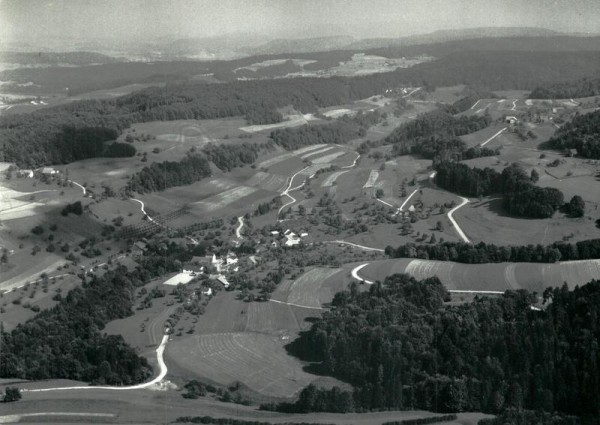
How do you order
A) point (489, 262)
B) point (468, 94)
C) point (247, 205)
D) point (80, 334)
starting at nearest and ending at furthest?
1. point (80, 334)
2. point (489, 262)
3. point (247, 205)
4. point (468, 94)

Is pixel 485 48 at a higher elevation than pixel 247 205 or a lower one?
higher

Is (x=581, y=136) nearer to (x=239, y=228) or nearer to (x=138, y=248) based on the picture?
(x=239, y=228)

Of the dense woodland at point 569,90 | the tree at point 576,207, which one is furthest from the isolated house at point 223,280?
the dense woodland at point 569,90

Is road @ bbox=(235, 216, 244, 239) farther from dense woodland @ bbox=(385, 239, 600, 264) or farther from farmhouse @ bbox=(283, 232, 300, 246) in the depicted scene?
dense woodland @ bbox=(385, 239, 600, 264)

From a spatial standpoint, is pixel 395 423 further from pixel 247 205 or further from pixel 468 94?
pixel 468 94

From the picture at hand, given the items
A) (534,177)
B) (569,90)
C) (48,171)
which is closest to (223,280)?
(534,177)

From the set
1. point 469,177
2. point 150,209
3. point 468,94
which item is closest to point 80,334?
point 150,209

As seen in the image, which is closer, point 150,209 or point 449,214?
point 449,214

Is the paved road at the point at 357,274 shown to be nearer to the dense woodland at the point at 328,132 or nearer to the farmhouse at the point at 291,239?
the farmhouse at the point at 291,239
